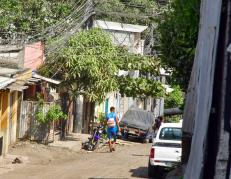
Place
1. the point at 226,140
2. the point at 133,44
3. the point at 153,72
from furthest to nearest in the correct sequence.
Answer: the point at 133,44 < the point at 153,72 < the point at 226,140

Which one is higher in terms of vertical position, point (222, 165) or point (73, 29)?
point (73, 29)

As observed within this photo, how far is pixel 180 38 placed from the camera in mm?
8656

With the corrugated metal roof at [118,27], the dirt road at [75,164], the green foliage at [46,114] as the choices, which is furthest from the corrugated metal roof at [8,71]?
the corrugated metal roof at [118,27]

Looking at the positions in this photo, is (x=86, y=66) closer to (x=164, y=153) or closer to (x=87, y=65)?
(x=87, y=65)

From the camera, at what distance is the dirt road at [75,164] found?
58.7 ft

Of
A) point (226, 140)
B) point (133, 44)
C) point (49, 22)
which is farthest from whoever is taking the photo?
point (133, 44)

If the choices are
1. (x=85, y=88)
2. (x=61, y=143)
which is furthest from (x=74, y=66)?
(x=61, y=143)

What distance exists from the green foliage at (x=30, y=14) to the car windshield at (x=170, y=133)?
530 inches

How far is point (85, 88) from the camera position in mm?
26281

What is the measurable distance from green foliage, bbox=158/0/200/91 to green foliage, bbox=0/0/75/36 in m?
21.2

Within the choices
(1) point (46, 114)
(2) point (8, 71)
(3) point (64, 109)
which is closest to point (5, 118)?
(2) point (8, 71)

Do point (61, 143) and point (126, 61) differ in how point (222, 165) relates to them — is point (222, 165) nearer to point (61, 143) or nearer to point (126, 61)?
point (61, 143)

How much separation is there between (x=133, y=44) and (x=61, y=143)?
762 inches

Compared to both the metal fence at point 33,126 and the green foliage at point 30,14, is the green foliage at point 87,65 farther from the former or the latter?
the green foliage at point 30,14
